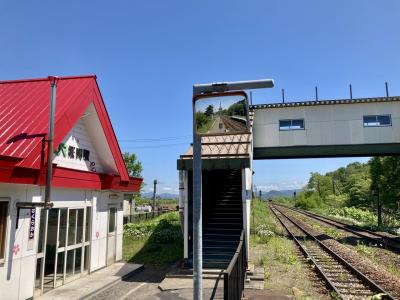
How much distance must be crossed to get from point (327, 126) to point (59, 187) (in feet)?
55.1

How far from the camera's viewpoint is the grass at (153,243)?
602 inches

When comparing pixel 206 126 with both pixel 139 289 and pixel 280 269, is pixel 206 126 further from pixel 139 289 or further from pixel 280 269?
pixel 280 269

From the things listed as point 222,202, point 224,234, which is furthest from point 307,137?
point 224,234

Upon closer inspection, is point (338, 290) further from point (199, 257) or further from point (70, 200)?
point (70, 200)

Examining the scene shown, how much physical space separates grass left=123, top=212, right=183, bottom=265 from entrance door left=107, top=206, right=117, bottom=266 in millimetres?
1428

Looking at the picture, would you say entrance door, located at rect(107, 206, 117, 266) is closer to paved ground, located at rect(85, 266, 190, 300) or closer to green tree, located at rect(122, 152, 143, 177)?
paved ground, located at rect(85, 266, 190, 300)

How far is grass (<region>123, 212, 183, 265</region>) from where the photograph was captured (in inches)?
602

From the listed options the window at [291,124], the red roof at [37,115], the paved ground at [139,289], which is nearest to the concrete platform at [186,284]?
the paved ground at [139,289]

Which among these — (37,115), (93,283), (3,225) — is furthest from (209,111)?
(93,283)

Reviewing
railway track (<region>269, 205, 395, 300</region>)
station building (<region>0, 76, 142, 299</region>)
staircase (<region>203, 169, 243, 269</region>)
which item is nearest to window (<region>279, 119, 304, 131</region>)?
staircase (<region>203, 169, 243, 269</region>)

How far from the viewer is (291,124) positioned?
22.2 m

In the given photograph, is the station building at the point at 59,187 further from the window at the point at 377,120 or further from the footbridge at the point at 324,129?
the window at the point at 377,120

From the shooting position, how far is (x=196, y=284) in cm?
454

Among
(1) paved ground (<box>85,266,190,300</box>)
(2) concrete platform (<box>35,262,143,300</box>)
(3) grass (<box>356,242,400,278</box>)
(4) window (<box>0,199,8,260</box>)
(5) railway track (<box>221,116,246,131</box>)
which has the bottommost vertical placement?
(1) paved ground (<box>85,266,190,300</box>)
